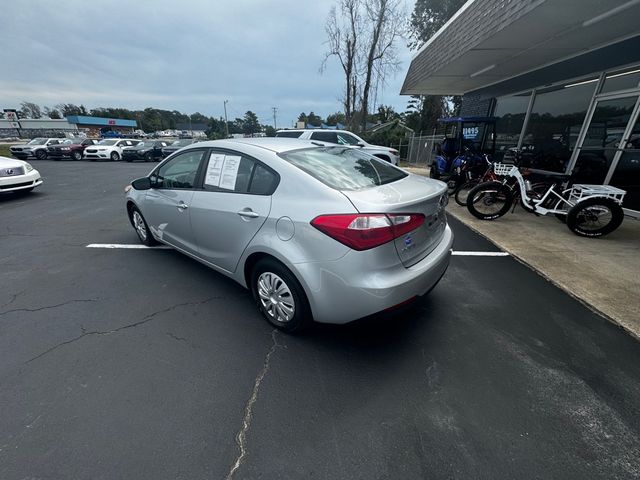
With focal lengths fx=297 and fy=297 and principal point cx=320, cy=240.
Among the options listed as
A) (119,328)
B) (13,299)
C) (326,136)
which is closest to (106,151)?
(326,136)

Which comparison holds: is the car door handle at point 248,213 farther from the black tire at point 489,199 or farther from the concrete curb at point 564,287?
the black tire at point 489,199

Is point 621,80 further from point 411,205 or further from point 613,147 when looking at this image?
point 411,205

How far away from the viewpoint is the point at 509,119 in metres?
10.2

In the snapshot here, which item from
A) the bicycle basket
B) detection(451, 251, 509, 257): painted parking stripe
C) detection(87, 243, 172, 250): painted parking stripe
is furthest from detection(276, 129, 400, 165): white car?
detection(87, 243, 172, 250): painted parking stripe

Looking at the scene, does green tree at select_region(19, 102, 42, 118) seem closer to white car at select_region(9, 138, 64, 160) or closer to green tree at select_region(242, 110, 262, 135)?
green tree at select_region(242, 110, 262, 135)

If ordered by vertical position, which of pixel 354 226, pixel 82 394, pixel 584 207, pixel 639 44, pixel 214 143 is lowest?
pixel 82 394

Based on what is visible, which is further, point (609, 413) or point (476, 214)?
point (476, 214)

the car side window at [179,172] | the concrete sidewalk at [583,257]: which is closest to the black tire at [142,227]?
the car side window at [179,172]

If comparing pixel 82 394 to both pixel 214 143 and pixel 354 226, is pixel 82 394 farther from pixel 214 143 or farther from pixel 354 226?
pixel 214 143

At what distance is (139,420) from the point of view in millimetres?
1838

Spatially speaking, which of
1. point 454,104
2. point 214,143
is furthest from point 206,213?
point 454,104

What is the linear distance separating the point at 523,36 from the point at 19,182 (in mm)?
12482

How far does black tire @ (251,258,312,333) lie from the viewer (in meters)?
2.36

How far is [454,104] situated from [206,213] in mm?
35796
